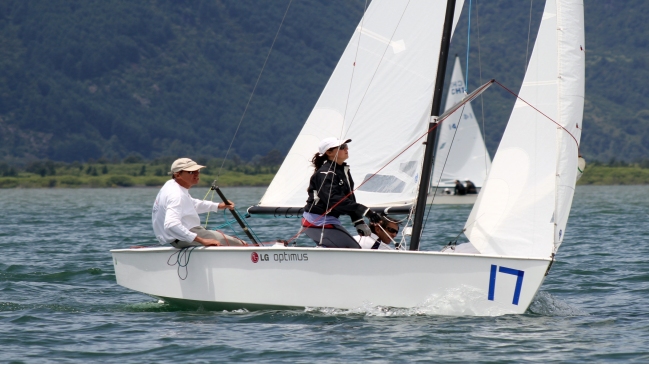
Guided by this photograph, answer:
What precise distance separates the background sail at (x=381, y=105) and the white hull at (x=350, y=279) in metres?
1.58

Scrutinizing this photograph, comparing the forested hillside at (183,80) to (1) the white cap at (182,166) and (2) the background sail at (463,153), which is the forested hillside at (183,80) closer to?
(2) the background sail at (463,153)

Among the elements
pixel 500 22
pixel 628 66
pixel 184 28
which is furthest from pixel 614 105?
pixel 184 28

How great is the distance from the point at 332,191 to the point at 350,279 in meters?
0.75

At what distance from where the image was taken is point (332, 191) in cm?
822

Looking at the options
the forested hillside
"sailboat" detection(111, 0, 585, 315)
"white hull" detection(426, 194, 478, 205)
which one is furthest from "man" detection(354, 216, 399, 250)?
the forested hillside

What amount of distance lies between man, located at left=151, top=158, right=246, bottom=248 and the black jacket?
3.00 feet

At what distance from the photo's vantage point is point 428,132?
8508 millimetres

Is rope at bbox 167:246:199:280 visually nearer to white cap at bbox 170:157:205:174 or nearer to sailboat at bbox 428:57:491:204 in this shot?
white cap at bbox 170:157:205:174

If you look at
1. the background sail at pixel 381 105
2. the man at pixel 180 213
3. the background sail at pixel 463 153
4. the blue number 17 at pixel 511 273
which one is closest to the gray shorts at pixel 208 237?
the man at pixel 180 213

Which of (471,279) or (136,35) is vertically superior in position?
(136,35)

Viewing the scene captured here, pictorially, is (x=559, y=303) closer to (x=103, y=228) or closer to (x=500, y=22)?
(x=103, y=228)

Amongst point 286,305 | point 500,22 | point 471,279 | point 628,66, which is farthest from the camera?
point 500,22

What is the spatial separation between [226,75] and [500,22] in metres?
57.9

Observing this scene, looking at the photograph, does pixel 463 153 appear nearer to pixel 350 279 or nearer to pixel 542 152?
pixel 542 152
